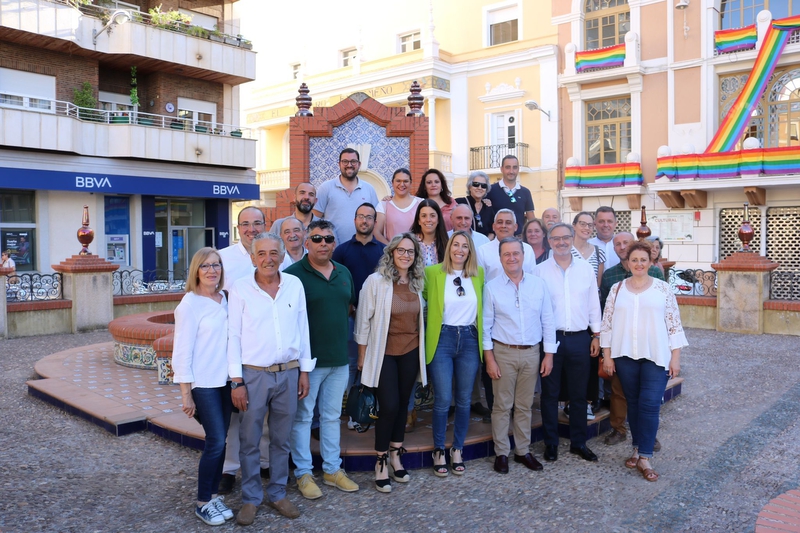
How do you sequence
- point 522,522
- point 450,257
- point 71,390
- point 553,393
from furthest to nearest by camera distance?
1. point 71,390
2. point 553,393
3. point 450,257
4. point 522,522

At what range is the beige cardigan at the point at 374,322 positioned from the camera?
4.77m

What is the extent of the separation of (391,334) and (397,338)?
0.18 ft

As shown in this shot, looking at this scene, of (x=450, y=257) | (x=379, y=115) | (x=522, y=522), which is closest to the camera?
(x=522, y=522)

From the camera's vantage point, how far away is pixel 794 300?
1252 cm

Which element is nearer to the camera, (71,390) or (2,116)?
(71,390)

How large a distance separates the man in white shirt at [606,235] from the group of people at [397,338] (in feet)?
1.04

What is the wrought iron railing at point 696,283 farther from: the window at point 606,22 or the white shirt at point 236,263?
the window at point 606,22

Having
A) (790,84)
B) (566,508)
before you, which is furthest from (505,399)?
(790,84)

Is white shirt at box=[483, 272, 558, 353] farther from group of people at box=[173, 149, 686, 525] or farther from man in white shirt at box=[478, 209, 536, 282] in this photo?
man in white shirt at box=[478, 209, 536, 282]

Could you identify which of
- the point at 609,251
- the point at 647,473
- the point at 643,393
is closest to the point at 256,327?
the point at 643,393

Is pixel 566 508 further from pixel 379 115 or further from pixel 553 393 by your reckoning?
pixel 379 115

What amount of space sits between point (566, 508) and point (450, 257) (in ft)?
6.47

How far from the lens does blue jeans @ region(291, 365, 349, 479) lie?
186 inches

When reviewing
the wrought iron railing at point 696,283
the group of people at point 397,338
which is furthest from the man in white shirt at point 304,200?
the wrought iron railing at point 696,283
